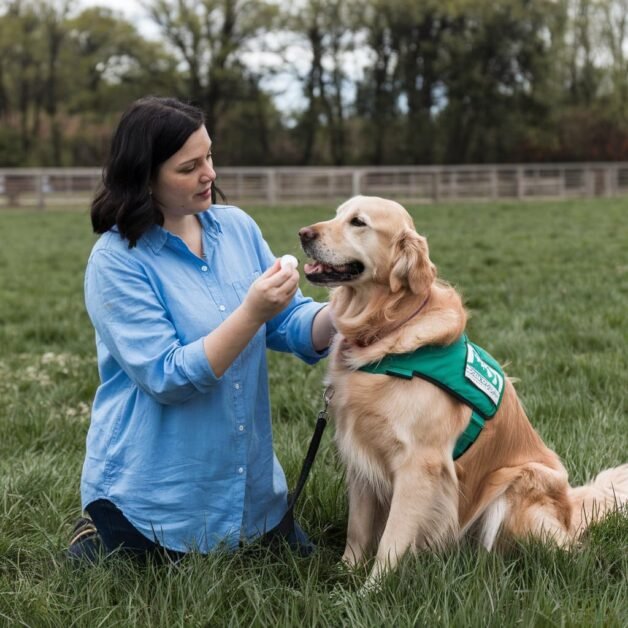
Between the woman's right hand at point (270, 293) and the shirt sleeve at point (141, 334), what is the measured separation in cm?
20

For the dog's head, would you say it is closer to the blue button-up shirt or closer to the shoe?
the blue button-up shirt

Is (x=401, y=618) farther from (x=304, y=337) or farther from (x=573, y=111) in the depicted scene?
(x=573, y=111)

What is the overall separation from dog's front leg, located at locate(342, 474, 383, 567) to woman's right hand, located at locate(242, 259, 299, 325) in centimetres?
73

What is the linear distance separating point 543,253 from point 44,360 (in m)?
6.80

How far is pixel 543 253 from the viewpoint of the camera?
10266mm

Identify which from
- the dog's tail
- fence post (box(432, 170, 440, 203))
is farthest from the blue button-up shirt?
fence post (box(432, 170, 440, 203))

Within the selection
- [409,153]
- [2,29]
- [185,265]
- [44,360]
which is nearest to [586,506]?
[185,265]

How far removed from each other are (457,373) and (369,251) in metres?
0.50

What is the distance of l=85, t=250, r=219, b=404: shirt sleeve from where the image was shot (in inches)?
93.3

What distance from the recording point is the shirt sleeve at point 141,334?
2.37m

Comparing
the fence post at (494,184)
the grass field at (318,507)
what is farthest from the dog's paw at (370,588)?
the fence post at (494,184)

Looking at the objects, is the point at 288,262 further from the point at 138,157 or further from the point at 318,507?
the point at 318,507

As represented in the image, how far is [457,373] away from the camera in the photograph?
255 centimetres

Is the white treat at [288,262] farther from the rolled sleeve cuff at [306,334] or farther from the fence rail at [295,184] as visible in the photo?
the fence rail at [295,184]
